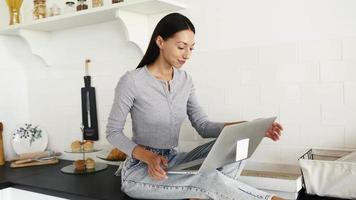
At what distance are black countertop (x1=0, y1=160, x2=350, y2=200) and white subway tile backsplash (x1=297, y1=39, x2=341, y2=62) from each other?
16.8 inches

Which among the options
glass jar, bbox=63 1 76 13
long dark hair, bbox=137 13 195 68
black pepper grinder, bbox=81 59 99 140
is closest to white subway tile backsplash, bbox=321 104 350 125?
long dark hair, bbox=137 13 195 68

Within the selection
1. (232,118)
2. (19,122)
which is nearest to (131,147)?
(232,118)

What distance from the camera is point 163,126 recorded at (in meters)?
1.26

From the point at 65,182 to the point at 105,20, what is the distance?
0.70 m

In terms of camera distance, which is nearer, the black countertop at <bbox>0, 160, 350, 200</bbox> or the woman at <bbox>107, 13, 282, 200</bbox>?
the woman at <bbox>107, 13, 282, 200</bbox>

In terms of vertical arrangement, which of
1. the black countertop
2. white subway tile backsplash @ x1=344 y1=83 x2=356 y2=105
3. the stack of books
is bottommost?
the black countertop

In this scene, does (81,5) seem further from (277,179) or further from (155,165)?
(277,179)

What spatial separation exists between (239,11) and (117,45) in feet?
1.90

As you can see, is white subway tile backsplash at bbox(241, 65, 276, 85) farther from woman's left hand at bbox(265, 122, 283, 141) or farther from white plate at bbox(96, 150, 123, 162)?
white plate at bbox(96, 150, 123, 162)

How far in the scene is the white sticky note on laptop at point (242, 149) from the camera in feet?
3.56

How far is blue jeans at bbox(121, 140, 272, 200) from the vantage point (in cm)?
104

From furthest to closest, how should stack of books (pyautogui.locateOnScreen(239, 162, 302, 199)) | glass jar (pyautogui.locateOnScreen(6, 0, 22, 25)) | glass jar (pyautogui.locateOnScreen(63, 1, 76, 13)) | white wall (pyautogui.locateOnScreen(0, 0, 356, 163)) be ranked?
glass jar (pyautogui.locateOnScreen(6, 0, 22, 25)), glass jar (pyautogui.locateOnScreen(63, 1, 76, 13)), white wall (pyautogui.locateOnScreen(0, 0, 356, 163)), stack of books (pyautogui.locateOnScreen(239, 162, 302, 199))

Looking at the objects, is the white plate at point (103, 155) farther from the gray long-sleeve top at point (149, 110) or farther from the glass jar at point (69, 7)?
the glass jar at point (69, 7)

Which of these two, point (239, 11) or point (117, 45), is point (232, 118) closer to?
point (239, 11)
